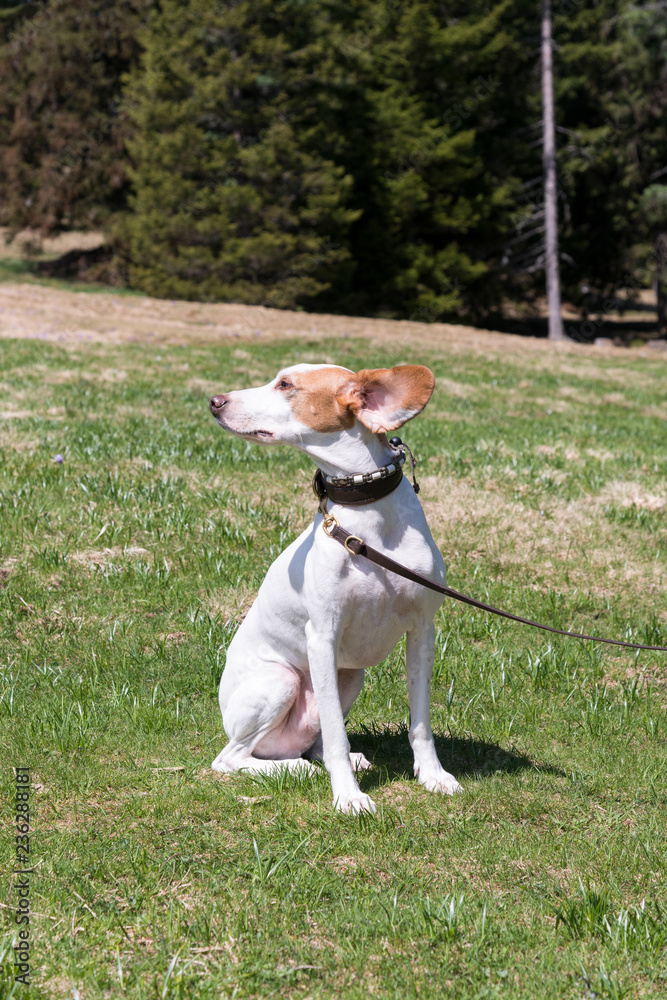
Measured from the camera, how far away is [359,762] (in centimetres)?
355

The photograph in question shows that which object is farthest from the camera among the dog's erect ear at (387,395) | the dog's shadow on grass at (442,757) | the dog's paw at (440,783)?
the dog's shadow on grass at (442,757)

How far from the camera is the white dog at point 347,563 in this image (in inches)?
122

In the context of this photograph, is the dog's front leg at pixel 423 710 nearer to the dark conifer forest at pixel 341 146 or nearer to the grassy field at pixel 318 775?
the grassy field at pixel 318 775

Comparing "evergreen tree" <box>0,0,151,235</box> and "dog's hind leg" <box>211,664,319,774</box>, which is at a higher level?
"evergreen tree" <box>0,0,151,235</box>

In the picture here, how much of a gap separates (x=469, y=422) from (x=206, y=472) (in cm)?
443

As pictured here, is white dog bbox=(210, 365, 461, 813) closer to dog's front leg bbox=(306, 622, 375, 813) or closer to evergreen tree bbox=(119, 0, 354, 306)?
dog's front leg bbox=(306, 622, 375, 813)

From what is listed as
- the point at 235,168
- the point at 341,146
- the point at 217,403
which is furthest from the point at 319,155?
the point at 217,403

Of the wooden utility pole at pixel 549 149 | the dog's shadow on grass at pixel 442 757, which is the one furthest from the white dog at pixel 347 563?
the wooden utility pole at pixel 549 149

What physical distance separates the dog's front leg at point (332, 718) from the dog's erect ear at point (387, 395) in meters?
0.80

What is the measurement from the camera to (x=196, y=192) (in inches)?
1148

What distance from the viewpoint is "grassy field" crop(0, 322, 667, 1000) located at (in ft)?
8.21

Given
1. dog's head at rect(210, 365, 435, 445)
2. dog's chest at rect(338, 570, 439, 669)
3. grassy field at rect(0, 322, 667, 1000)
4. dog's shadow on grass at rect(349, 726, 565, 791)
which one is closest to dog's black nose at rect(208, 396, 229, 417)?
dog's head at rect(210, 365, 435, 445)

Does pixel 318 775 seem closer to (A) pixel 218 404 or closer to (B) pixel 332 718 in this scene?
(B) pixel 332 718

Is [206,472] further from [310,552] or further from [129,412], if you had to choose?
[310,552]
